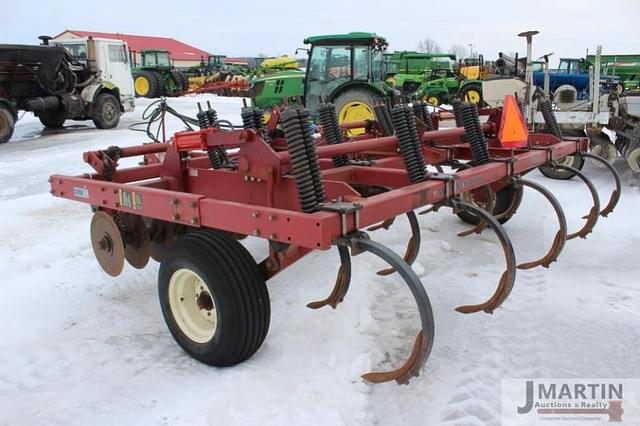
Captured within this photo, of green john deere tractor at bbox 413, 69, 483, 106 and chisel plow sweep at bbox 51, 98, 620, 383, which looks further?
green john deere tractor at bbox 413, 69, 483, 106

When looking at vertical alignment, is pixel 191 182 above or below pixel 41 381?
above

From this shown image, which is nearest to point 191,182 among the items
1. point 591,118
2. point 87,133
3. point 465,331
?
point 465,331

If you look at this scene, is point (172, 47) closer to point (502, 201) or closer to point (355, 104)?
point (355, 104)

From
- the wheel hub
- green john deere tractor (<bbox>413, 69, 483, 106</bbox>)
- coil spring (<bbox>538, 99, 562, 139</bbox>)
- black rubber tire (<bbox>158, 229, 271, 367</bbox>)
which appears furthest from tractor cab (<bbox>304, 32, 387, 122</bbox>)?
green john deere tractor (<bbox>413, 69, 483, 106</bbox>)

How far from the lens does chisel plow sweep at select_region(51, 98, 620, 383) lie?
7.56ft

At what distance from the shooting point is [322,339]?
9.78 ft

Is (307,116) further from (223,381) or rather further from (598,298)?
(598,298)

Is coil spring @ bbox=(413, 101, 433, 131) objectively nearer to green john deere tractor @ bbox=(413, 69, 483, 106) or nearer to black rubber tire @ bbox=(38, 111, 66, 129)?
black rubber tire @ bbox=(38, 111, 66, 129)

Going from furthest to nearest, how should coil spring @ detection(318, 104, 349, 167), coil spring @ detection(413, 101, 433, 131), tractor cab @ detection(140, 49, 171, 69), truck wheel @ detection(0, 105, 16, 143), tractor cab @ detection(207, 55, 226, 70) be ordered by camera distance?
1. tractor cab @ detection(207, 55, 226, 70)
2. tractor cab @ detection(140, 49, 171, 69)
3. truck wheel @ detection(0, 105, 16, 143)
4. coil spring @ detection(413, 101, 433, 131)
5. coil spring @ detection(318, 104, 349, 167)

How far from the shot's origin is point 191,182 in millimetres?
3506

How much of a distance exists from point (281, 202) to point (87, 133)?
11236mm

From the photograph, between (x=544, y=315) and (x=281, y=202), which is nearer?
(x=281, y=202)

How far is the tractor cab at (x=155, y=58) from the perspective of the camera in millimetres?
22734

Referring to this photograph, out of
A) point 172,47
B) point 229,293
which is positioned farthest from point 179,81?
point 172,47
